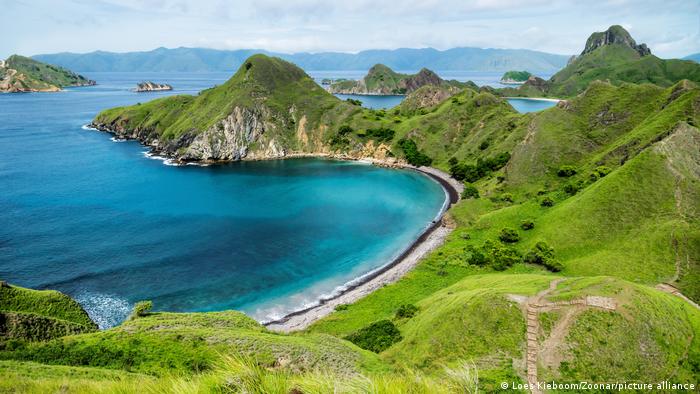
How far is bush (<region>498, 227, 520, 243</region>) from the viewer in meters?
69.6

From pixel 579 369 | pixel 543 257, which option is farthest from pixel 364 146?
pixel 579 369

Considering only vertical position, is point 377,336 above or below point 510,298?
below

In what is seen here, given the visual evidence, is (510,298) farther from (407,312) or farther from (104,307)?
(104,307)

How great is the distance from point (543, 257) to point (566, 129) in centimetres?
5234

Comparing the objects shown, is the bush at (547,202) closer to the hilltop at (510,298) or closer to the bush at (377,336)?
the hilltop at (510,298)

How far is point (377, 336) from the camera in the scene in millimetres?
41969

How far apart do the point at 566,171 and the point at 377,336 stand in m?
66.1

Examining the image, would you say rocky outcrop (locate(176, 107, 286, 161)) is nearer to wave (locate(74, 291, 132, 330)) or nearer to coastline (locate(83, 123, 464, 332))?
coastline (locate(83, 123, 464, 332))

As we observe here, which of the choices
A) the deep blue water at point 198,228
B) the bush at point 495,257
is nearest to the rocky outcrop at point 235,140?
the deep blue water at point 198,228

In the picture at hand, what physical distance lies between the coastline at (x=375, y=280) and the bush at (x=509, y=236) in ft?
35.8

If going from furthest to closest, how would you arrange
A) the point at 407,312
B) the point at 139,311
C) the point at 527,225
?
the point at 527,225, the point at 407,312, the point at 139,311

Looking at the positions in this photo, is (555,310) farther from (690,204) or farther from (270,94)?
(270,94)

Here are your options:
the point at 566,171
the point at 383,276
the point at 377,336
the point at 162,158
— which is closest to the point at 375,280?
the point at 383,276

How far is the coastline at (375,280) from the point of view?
5291 cm
